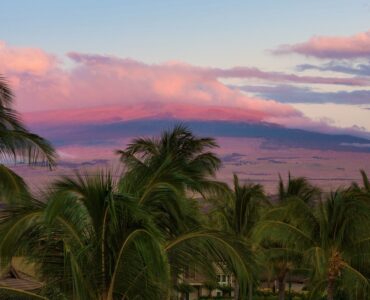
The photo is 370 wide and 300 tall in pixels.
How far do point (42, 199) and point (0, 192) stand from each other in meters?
7.31

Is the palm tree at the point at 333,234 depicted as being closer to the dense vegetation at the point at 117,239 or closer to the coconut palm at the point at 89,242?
the dense vegetation at the point at 117,239

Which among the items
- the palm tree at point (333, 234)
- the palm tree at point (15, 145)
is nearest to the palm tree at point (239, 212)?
the palm tree at point (333, 234)

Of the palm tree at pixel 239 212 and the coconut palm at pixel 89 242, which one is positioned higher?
the coconut palm at pixel 89 242

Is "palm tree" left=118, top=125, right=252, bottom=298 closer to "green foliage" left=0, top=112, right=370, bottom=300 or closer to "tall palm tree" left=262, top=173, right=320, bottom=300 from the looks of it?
"green foliage" left=0, top=112, right=370, bottom=300

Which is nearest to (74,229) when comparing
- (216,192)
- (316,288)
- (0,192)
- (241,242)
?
(241,242)

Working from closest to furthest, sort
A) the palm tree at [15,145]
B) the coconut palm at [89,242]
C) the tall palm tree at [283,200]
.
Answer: the coconut palm at [89,242] < the palm tree at [15,145] < the tall palm tree at [283,200]

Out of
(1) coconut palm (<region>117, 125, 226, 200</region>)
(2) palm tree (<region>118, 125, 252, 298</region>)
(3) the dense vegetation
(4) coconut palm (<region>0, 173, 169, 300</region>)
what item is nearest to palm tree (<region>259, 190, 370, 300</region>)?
(1) coconut palm (<region>117, 125, 226, 200</region>)

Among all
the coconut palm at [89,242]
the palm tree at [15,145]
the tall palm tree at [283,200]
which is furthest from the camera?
the tall palm tree at [283,200]

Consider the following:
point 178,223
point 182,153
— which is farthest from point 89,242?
point 182,153

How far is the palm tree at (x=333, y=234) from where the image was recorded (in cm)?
2541

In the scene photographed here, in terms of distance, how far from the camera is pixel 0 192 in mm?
20109

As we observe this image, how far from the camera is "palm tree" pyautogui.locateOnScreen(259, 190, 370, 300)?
2541cm

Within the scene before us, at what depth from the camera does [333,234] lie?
2639cm

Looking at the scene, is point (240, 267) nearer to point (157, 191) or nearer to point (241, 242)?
point (241, 242)
